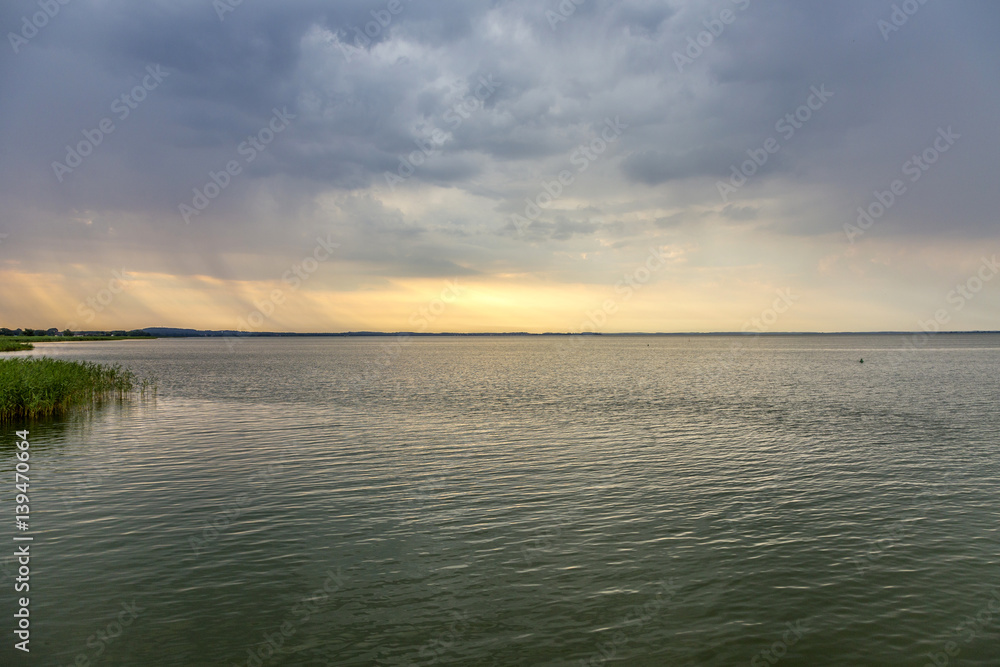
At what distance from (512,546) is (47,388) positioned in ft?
150

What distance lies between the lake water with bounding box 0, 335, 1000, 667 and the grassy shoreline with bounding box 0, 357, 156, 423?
7004 mm

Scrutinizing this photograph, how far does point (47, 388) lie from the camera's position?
153 feet

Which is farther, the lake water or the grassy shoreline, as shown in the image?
the grassy shoreline

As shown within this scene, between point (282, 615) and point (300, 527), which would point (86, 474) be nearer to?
point (300, 527)

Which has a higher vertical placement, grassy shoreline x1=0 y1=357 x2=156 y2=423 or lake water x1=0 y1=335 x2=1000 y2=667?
grassy shoreline x1=0 y1=357 x2=156 y2=423

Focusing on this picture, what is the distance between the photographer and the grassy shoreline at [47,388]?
43.9 m

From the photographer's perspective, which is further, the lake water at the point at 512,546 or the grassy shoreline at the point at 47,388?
the grassy shoreline at the point at 47,388

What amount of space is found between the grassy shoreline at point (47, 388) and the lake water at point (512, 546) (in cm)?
700

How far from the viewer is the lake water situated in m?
12.9

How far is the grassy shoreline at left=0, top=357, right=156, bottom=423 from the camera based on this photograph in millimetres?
43922

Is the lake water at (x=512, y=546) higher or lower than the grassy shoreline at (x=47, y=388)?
lower

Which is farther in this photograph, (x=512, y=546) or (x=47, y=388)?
(x=47, y=388)

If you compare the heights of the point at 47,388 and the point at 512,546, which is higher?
the point at 47,388

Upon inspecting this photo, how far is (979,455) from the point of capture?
31.8 metres
